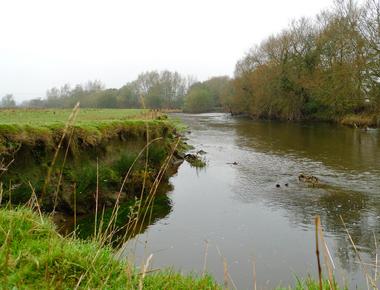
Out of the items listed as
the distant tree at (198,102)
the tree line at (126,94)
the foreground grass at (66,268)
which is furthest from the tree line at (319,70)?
the foreground grass at (66,268)

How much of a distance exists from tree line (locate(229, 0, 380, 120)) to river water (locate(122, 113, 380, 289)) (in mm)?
22919

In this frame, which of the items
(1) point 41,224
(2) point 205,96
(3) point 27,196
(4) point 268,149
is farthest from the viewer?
(2) point 205,96

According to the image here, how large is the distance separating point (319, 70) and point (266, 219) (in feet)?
137

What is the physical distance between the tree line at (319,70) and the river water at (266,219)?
22.9 meters

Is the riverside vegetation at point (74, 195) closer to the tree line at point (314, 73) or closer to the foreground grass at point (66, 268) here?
the foreground grass at point (66, 268)

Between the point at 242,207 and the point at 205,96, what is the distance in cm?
7907

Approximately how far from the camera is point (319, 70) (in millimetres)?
49719

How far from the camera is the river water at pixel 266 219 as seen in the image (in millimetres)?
8617

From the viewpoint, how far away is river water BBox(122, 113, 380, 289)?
8617 mm

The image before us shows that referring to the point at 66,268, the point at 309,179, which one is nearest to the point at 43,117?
the point at 309,179

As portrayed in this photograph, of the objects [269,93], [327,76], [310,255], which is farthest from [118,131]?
[269,93]

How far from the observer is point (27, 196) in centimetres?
1020

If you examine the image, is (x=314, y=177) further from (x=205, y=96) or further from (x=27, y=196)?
(x=205, y=96)

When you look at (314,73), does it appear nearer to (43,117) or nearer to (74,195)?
(43,117)
